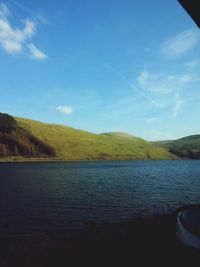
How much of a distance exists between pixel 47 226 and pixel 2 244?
9194 mm

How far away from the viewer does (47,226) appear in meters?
32.0

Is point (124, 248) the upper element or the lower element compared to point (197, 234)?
lower

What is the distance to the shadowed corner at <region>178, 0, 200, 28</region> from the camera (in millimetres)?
8211

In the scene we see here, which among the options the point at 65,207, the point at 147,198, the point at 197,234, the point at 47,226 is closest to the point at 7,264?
the point at 197,234

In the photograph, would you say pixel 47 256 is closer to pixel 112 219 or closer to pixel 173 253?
pixel 173 253

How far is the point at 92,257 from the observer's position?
17.0 metres

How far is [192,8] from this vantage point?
27.9ft

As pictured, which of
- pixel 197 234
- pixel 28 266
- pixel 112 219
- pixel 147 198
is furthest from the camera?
pixel 147 198

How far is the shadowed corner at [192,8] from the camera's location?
323 inches

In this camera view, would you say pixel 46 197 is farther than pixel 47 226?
Yes

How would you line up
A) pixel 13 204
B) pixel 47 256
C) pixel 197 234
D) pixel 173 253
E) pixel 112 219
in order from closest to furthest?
pixel 197 234 < pixel 173 253 < pixel 47 256 < pixel 112 219 < pixel 13 204

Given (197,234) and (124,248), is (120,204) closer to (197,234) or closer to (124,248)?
(124,248)

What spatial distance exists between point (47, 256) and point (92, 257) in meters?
2.91

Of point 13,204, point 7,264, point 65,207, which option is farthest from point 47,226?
point 13,204
